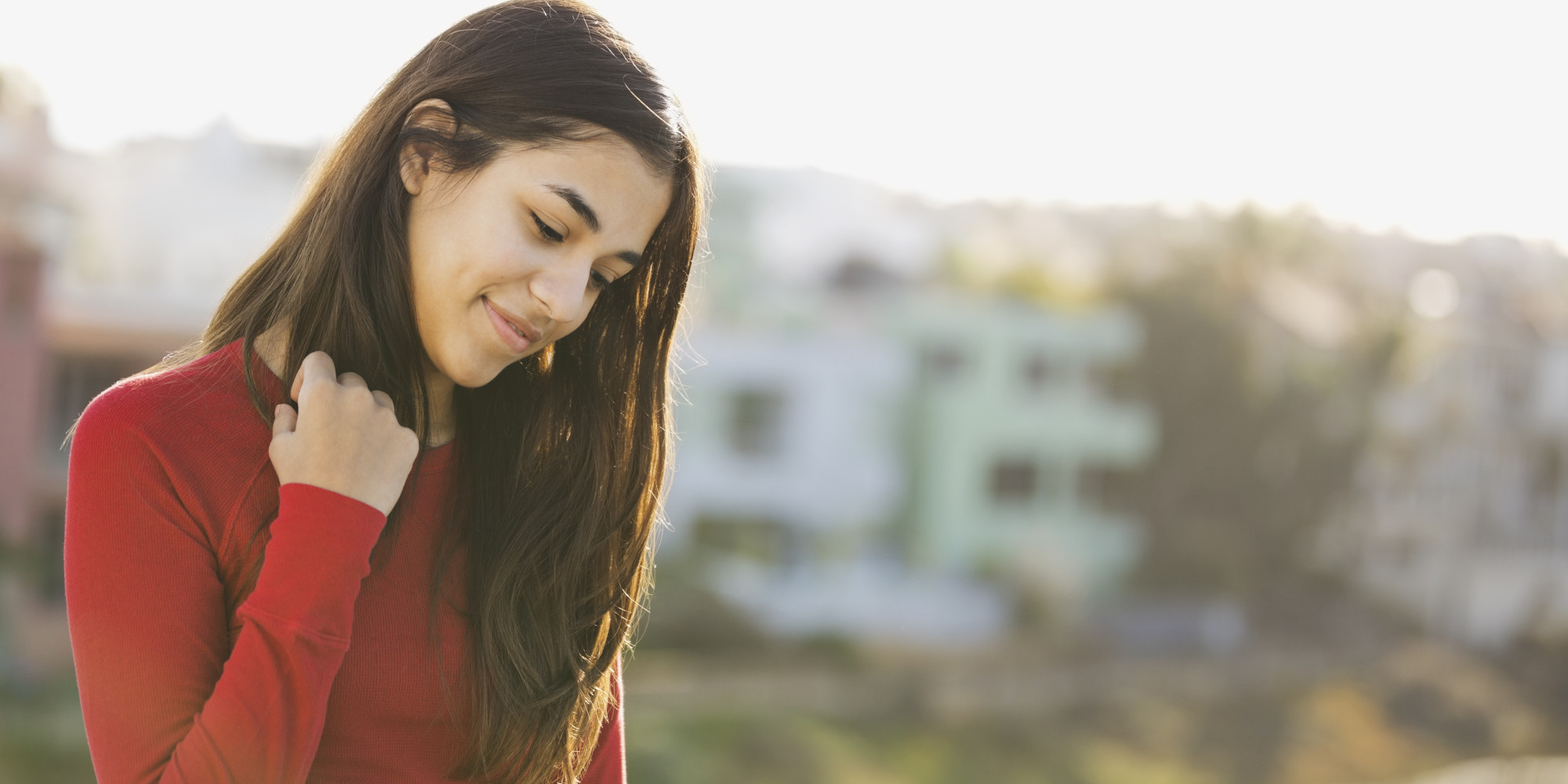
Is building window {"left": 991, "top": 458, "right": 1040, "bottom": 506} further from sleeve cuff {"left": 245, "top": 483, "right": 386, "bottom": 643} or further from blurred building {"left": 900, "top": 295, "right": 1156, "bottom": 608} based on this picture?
sleeve cuff {"left": 245, "top": 483, "right": 386, "bottom": 643}

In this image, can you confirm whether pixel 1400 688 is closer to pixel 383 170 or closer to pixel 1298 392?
pixel 1298 392

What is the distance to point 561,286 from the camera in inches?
41.3

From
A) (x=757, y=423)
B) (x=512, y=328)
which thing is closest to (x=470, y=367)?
(x=512, y=328)

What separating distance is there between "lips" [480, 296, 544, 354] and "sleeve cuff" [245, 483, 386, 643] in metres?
0.18

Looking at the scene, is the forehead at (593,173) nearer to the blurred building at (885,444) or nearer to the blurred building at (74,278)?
the blurred building at (74,278)

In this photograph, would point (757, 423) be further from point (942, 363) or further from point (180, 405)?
point (180, 405)

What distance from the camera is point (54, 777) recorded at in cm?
1037

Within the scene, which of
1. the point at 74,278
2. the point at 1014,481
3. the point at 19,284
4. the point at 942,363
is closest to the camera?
the point at 19,284

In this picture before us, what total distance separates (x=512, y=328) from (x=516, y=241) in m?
0.07

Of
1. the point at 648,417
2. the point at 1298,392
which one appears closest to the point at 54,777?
the point at 648,417

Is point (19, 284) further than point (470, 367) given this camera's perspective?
Yes

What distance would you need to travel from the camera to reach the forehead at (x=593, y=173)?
103 centimetres

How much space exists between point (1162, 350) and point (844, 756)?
7.95 m

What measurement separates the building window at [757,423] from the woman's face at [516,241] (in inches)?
595
